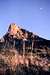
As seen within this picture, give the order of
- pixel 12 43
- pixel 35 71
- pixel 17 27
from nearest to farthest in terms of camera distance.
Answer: pixel 35 71, pixel 12 43, pixel 17 27

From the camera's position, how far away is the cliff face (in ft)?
134

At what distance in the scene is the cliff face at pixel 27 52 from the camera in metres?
40.9

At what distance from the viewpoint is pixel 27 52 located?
137 feet

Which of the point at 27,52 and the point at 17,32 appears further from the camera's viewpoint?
the point at 17,32

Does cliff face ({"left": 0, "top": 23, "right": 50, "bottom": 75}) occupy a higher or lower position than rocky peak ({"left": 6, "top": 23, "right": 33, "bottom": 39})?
lower

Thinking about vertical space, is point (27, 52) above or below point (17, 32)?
below

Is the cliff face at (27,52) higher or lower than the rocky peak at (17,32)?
lower

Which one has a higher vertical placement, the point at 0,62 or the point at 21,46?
the point at 21,46

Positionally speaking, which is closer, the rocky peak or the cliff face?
the cliff face

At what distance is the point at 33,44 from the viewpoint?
42344 millimetres

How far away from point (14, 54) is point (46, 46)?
17.4 ft

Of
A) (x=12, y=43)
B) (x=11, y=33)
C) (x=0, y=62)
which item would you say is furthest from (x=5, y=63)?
(x=11, y=33)

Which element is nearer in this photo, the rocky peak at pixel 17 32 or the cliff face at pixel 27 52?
the cliff face at pixel 27 52

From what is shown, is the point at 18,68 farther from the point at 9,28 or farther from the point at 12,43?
the point at 9,28
